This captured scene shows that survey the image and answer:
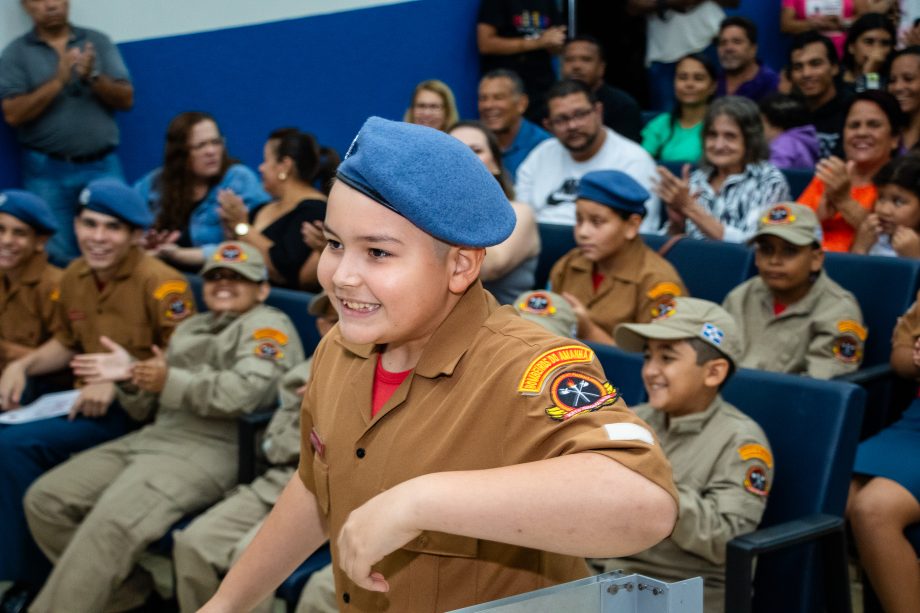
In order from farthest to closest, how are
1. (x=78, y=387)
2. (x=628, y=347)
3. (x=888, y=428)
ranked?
1. (x=78, y=387)
2. (x=888, y=428)
3. (x=628, y=347)

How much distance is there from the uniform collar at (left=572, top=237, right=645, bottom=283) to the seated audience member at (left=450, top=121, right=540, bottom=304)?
0.79 feet

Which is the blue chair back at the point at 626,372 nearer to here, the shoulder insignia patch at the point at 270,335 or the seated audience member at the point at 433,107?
the shoulder insignia patch at the point at 270,335

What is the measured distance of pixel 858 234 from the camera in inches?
168

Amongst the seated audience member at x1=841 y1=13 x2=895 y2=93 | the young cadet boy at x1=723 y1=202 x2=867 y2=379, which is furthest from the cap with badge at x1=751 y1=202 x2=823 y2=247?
the seated audience member at x1=841 y1=13 x2=895 y2=93

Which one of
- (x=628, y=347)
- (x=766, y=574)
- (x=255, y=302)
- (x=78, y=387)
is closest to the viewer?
(x=766, y=574)

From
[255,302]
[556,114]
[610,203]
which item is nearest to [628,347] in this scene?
[610,203]

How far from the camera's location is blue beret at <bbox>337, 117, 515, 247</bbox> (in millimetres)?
1159

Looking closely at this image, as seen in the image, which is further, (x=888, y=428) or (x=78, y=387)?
(x=78, y=387)

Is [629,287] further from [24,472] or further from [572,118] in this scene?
[24,472]

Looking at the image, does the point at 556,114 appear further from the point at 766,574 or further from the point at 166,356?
the point at 766,574

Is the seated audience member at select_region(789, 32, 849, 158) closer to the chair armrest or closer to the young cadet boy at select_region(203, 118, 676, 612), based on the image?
the chair armrest

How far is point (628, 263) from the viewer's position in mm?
3949

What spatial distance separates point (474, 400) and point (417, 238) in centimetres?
18

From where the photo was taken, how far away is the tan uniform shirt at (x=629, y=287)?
12.5 feet
